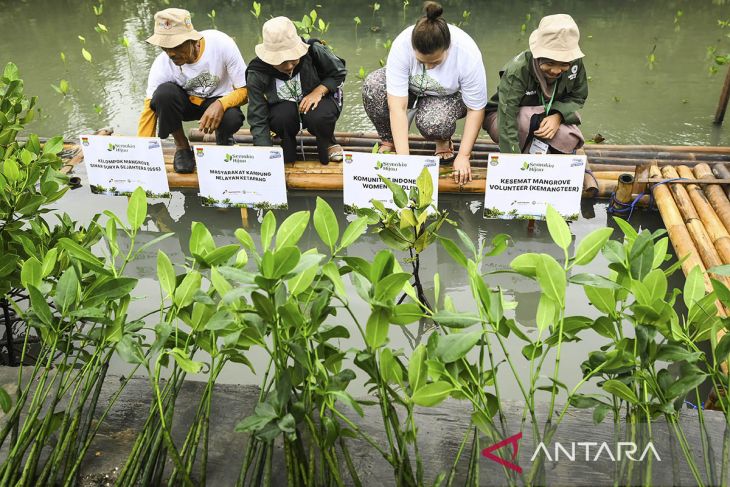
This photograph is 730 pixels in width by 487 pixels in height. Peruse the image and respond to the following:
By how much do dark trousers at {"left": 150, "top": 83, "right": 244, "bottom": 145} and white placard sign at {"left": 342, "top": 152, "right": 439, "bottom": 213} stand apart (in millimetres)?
843

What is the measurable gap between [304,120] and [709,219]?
6.26 ft

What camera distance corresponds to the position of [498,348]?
2.10 metres

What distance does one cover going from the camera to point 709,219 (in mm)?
2469

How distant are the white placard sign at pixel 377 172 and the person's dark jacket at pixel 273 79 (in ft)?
2.04

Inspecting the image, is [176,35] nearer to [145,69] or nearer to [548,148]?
[548,148]

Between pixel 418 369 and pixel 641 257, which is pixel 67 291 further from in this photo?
pixel 641 257

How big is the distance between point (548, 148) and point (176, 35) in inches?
72.7

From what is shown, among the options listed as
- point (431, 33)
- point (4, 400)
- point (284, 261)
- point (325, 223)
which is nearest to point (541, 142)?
point (431, 33)

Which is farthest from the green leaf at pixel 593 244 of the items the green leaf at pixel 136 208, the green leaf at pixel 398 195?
the green leaf at pixel 136 208

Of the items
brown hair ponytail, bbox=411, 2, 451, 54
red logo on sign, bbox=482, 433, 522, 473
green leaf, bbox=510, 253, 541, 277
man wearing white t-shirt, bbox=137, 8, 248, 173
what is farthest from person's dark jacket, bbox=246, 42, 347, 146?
red logo on sign, bbox=482, 433, 522, 473

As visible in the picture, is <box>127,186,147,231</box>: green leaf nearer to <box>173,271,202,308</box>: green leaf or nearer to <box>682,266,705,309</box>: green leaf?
<box>173,271,202,308</box>: green leaf

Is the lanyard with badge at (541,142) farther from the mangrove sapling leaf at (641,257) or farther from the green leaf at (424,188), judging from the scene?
the mangrove sapling leaf at (641,257)

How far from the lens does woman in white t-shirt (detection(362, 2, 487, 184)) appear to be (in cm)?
267

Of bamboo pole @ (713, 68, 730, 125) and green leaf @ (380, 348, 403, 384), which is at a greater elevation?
green leaf @ (380, 348, 403, 384)
